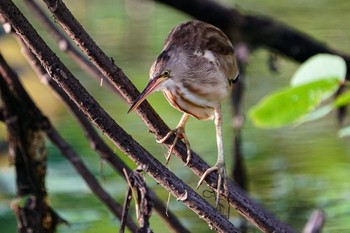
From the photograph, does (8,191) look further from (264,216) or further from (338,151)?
(264,216)

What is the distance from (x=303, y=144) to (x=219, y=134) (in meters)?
1.59

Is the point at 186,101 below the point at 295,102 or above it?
above

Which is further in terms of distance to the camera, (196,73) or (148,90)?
(196,73)

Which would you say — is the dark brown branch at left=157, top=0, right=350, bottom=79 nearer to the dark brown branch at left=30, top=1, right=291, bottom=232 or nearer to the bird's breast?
the bird's breast

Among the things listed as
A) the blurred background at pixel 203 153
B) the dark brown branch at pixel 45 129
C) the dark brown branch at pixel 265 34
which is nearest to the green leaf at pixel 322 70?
the dark brown branch at pixel 45 129

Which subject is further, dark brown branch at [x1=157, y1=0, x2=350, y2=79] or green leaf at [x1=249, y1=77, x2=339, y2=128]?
dark brown branch at [x1=157, y1=0, x2=350, y2=79]

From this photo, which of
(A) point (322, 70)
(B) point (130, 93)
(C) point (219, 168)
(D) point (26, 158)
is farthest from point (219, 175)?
(D) point (26, 158)

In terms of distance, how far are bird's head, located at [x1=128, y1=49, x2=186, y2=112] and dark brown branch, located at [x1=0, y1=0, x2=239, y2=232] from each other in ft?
0.78

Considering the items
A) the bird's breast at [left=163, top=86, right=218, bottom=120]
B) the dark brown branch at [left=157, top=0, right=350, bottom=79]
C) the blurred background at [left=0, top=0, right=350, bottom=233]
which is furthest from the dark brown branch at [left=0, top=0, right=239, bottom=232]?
the dark brown branch at [left=157, top=0, right=350, bottom=79]

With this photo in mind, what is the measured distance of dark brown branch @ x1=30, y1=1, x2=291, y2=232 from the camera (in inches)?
51.3

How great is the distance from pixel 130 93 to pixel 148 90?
0.12 m

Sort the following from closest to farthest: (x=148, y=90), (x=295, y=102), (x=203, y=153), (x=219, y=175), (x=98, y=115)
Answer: (x=295, y=102) → (x=98, y=115) → (x=148, y=90) → (x=219, y=175) → (x=203, y=153)

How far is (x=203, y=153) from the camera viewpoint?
3.17m

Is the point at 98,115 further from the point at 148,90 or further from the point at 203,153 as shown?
the point at 203,153
